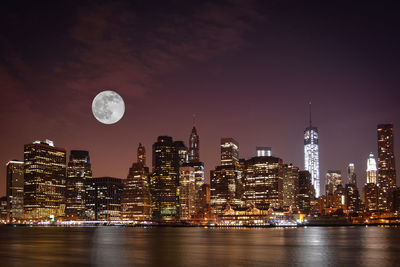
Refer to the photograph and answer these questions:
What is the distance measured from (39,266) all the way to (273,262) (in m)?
32.8

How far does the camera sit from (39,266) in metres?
70.1

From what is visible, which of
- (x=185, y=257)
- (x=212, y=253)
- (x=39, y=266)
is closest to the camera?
(x=39, y=266)

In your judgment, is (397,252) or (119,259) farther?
(397,252)

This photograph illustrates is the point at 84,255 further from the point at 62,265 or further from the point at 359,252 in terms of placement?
the point at 359,252

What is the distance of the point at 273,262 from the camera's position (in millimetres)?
76750

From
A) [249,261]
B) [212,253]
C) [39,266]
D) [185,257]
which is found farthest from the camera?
[212,253]

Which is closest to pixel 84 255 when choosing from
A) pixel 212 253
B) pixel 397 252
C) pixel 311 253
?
pixel 212 253

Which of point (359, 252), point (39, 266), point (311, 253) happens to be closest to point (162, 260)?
point (39, 266)

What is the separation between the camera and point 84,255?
3438 inches

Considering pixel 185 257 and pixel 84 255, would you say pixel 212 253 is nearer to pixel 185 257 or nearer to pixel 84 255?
pixel 185 257

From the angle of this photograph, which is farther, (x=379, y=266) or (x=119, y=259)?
(x=119, y=259)

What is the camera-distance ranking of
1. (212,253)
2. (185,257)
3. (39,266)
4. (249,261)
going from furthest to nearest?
1. (212,253)
2. (185,257)
3. (249,261)
4. (39,266)

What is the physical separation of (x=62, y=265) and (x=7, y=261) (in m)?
11.3

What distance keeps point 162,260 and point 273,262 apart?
1644 centimetres
